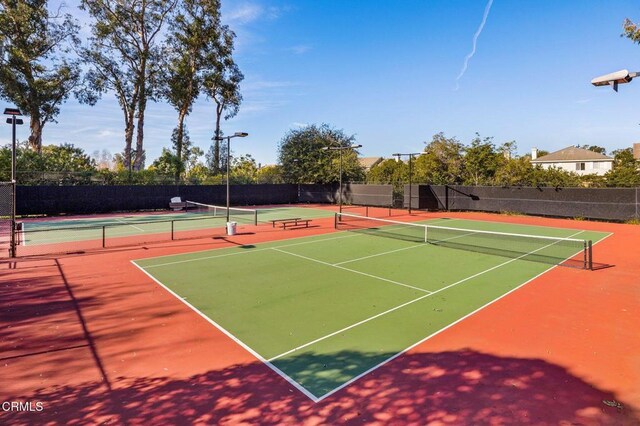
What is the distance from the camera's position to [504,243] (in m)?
16.1

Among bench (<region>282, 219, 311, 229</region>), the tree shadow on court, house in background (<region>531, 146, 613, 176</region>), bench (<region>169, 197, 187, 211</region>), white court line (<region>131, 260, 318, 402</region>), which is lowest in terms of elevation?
the tree shadow on court

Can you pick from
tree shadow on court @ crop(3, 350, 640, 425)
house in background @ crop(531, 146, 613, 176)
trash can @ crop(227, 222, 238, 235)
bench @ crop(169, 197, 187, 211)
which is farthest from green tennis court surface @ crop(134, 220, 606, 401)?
house in background @ crop(531, 146, 613, 176)

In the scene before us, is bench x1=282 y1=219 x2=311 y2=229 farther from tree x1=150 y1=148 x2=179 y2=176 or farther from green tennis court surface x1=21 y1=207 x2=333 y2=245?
tree x1=150 y1=148 x2=179 y2=176

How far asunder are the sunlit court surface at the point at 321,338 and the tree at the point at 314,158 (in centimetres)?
2782

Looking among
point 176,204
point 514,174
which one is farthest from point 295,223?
point 514,174

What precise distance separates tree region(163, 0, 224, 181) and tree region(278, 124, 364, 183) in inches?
485

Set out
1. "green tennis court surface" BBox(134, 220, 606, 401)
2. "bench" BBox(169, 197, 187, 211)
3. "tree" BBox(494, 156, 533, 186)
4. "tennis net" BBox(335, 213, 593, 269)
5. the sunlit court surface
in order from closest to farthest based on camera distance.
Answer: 1. the sunlit court surface
2. "green tennis court surface" BBox(134, 220, 606, 401)
3. "tennis net" BBox(335, 213, 593, 269)
4. "tree" BBox(494, 156, 533, 186)
5. "bench" BBox(169, 197, 187, 211)

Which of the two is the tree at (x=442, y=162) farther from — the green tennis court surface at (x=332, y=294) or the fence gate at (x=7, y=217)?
the fence gate at (x=7, y=217)

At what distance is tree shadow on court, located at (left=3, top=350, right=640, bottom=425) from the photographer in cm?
430

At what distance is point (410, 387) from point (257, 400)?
2104mm

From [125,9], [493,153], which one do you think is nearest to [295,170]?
[493,153]

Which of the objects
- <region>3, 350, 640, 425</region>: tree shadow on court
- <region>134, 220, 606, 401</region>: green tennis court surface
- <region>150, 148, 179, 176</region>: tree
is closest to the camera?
<region>3, 350, 640, 425</region>: tree shadow on court

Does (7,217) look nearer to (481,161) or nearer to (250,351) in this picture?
(250,351)

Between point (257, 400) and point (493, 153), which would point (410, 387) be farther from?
point (493, 153)
